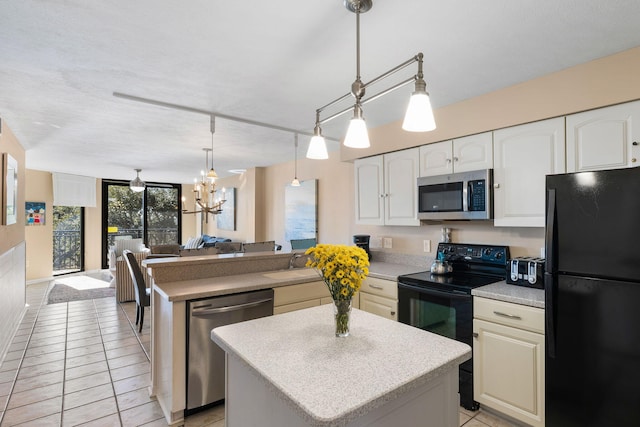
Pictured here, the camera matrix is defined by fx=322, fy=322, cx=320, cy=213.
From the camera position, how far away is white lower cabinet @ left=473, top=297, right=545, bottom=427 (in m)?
1.95

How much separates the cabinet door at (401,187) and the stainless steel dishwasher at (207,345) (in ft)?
5.49

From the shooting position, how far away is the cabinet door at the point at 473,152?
255cm

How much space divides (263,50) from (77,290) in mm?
5965

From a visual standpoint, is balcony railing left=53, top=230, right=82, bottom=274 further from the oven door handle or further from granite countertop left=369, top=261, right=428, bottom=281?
the oven door handle

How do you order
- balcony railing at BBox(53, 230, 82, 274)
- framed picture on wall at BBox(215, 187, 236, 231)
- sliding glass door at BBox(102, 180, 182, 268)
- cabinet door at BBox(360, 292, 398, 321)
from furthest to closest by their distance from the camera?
sliding glass door at BBox(102, 180, 182, 268) < framed picture on wall at BBox(215, 187, 236, 231) < balcony railing at BBox(53, 230, 82, 274) < cabinet door at BBox(360, 292, 398, 321)

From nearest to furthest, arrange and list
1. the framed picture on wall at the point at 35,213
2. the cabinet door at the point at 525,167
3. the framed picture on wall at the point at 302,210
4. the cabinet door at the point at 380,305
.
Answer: the cabinet door at the point at 525,167 → the cabinet door at the point at 380,305 → the framed picture on wall at the point at 302,210 → the framed picture on wall at the point at 35,213

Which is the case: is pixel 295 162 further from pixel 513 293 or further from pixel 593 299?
pixel 593 299

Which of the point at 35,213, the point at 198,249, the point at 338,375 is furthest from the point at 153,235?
the point at 338,375

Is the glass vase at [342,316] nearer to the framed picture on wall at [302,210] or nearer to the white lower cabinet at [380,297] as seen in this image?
Result: the white lower cabinet at [380,297]

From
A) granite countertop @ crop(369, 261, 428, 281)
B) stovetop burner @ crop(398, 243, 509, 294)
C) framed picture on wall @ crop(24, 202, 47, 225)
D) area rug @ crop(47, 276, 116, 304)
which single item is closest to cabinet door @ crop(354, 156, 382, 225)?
granite countertop @ crop(369, 261, 428, 281)

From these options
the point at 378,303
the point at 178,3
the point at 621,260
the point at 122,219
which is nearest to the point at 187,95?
the point at 178,3

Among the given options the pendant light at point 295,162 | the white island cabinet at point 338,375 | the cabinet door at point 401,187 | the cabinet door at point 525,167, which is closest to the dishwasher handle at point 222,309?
the white island cabinet at point 338,375

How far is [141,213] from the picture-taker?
8500 mm

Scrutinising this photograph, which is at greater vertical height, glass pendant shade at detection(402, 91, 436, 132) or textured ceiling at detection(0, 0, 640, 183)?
textured ceiling at detection(0, 0, 640, 183)
